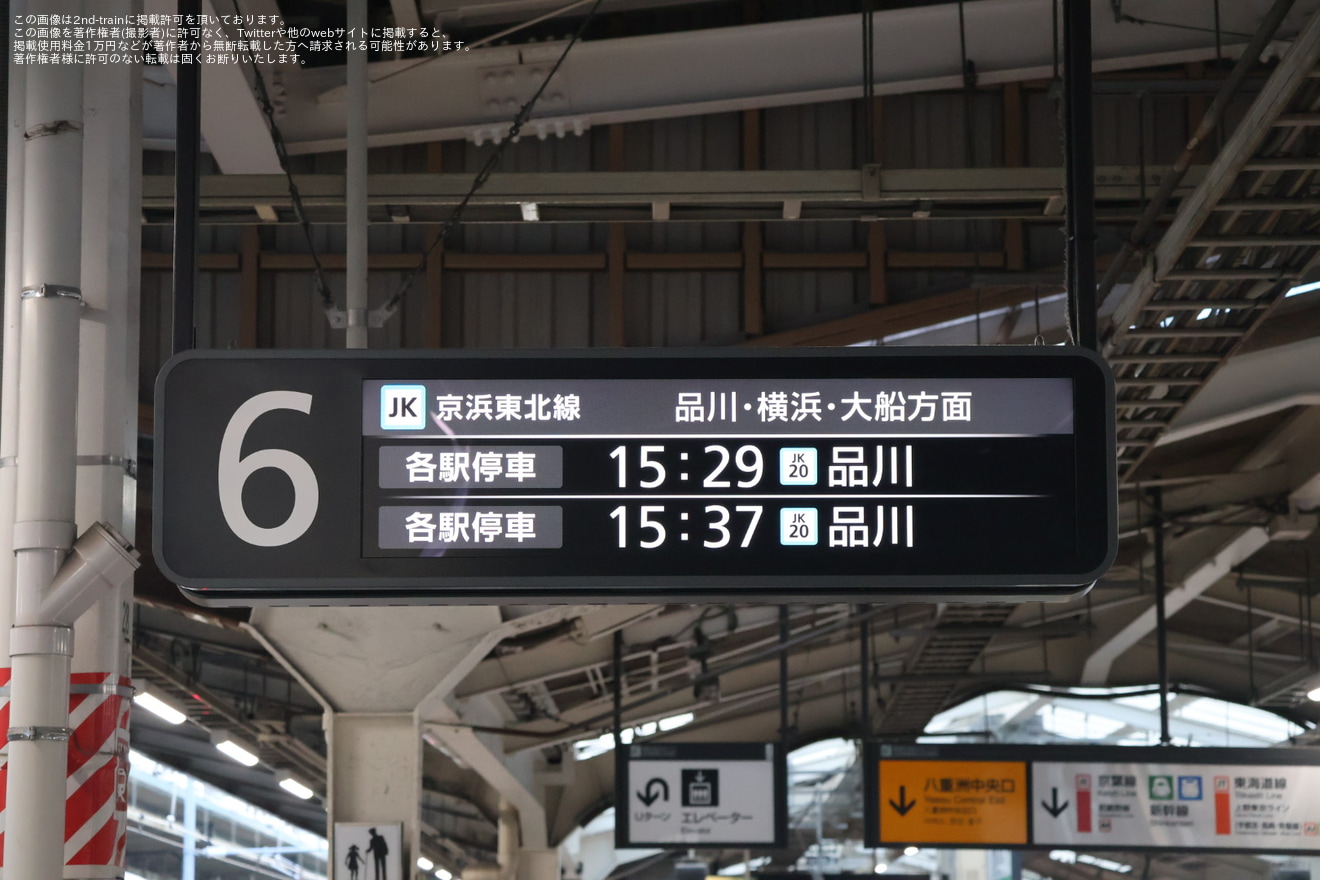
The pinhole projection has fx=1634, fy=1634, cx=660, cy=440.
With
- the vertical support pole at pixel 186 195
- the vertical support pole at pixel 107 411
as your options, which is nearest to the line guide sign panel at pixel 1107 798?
the vertical support pole at pixel 107 411

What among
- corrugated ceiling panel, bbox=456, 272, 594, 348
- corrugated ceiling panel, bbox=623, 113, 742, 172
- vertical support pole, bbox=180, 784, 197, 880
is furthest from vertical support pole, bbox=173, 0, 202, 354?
vertical support pole, bbox=180, 784, 197, 880

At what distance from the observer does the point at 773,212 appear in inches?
398

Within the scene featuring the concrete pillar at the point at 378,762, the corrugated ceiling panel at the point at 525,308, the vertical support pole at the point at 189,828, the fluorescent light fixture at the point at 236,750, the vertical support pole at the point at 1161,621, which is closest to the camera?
the concrete pillar at the point at 378,762

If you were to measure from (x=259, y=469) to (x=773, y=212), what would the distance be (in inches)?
238

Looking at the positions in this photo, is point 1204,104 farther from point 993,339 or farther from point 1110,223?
point 993,339

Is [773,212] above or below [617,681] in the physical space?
above

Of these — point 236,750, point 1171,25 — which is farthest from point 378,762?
point 236,750

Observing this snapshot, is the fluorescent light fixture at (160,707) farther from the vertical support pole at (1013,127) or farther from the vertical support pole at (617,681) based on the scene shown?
the vertical support pole at (1013,127)

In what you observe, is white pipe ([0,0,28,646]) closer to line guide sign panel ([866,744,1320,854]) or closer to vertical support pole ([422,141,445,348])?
vertical support pole ([422,141,445,348])

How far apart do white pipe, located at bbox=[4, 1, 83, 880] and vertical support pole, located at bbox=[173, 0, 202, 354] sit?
0.53m

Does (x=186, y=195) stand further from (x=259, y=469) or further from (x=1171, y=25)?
(x=1171, y=25)

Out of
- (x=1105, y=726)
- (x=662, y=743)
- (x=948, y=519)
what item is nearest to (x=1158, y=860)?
(x=1105, y=726)

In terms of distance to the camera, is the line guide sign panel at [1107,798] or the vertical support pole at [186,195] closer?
the vertical support pole at [186,195]

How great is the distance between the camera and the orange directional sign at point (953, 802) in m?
15.2
